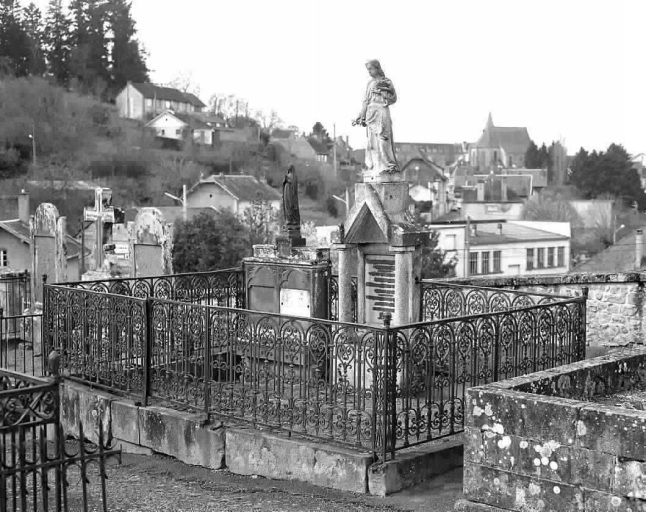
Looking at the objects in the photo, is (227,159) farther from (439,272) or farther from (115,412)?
(115,412)

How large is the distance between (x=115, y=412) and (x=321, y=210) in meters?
75.6

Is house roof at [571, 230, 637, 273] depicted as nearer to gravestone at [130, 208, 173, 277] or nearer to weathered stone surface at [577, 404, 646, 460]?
gravestone at [130, 208, 173, 277]

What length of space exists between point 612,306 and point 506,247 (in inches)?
1833

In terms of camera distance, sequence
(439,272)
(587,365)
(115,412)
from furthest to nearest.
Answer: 1. (439,272)
2. (115,412)
3. (587,365)

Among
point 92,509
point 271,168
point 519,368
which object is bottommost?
point 92,509

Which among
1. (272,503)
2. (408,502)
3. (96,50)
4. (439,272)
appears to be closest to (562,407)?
(408,502)

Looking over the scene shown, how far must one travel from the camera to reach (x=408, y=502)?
8734mm

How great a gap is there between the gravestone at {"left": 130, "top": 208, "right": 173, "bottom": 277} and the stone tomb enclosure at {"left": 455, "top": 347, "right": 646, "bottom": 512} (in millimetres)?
11039

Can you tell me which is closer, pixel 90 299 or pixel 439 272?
pixel 90 299

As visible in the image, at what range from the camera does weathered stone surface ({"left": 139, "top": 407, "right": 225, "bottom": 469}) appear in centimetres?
1041

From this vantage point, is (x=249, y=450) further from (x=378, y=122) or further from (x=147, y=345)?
(x=378, y=122)

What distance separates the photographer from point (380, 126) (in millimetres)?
13180

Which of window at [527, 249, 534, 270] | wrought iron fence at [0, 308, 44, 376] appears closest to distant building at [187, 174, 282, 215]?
window at [527, 249, 534, 270]

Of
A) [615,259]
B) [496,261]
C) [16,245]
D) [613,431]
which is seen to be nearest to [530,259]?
[496,261]
